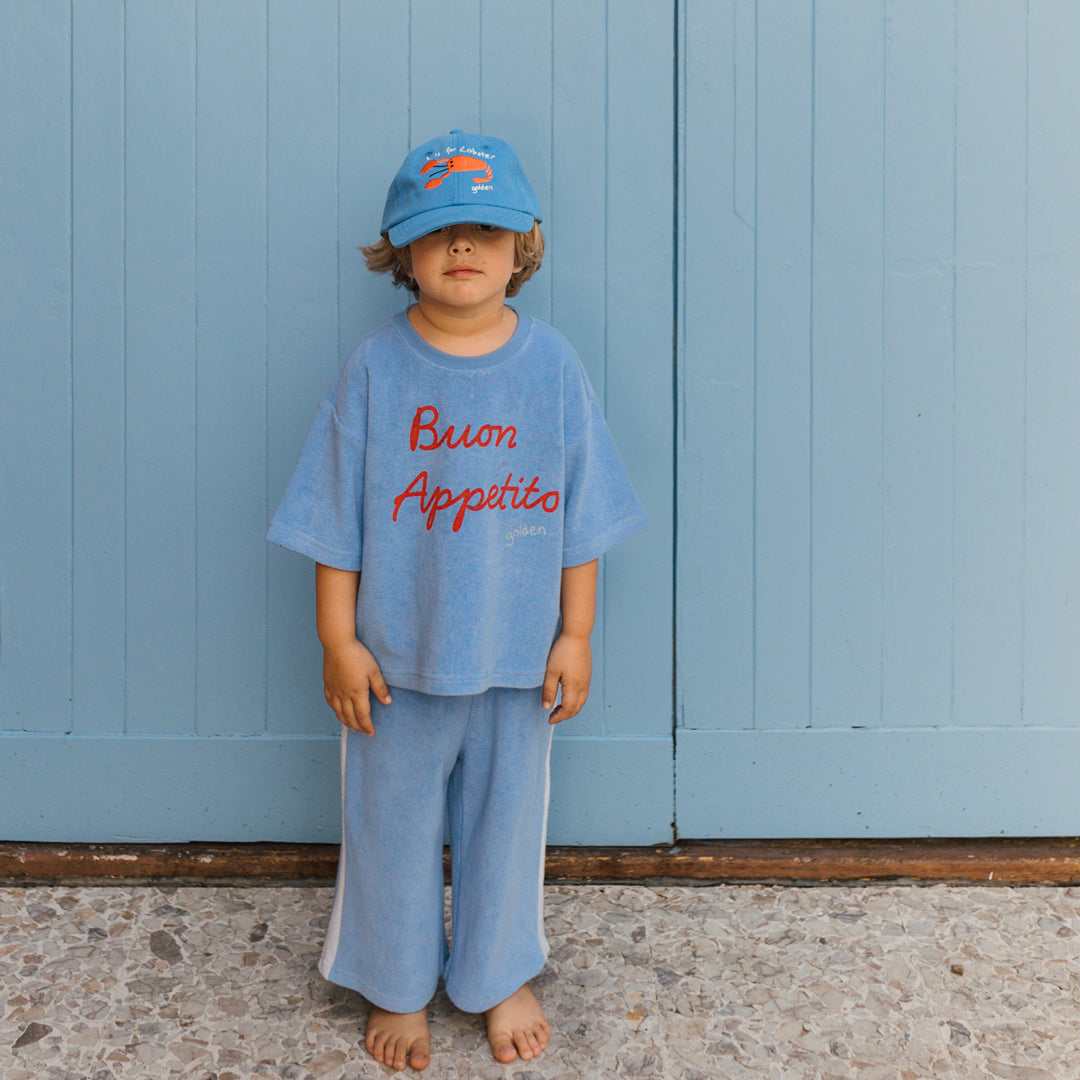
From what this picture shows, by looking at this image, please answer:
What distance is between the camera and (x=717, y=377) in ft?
4.91

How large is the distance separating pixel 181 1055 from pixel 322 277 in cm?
110

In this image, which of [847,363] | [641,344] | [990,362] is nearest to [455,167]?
[641,344]

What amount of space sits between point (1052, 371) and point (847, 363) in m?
0.34

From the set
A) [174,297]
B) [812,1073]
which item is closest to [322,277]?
[174,297]

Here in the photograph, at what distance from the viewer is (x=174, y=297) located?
148cm

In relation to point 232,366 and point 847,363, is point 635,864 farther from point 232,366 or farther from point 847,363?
point 232,366

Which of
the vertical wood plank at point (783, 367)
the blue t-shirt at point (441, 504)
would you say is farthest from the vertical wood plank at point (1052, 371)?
the blue t-shirt at point (441, 504)

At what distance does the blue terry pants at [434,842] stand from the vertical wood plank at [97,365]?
56cm

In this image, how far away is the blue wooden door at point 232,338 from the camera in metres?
1.44

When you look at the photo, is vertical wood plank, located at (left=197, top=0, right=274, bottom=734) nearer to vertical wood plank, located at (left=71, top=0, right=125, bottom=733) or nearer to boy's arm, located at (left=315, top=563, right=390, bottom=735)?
vertical wood plank, located at (left=71, top=0, right=125, bottom=733)

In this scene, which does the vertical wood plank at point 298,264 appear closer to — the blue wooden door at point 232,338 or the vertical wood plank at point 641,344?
the blue wooden door at point 232,338

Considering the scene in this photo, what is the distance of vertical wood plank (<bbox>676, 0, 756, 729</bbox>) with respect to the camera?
1458mm

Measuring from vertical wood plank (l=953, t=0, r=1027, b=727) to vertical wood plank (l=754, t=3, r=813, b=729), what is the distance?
250 millimetres

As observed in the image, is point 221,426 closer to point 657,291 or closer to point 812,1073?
point 657,291
